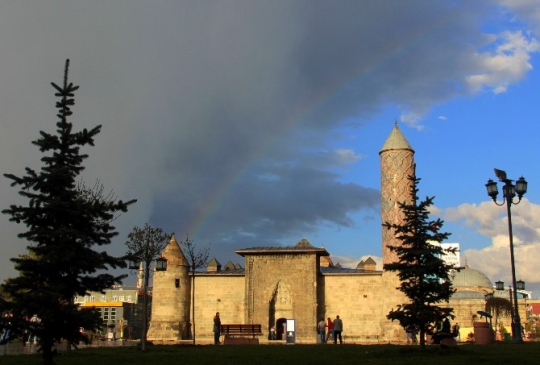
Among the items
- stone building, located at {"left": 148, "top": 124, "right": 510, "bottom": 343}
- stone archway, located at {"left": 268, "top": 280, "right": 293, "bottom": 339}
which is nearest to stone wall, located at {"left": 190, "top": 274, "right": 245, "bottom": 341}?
stone building, located at {"left": 148, "top": 124, "right": 510, "bottom": 343}

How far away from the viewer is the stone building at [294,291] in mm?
40062

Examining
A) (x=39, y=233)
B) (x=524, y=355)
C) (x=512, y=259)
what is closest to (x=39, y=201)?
(x=39, y=233)

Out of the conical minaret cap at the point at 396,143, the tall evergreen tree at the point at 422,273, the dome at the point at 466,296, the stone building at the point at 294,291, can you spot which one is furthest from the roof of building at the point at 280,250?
the dome at the point at 466,296

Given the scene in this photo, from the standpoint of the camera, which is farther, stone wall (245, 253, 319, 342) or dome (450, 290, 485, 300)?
dome (450, 290, 485, 300)

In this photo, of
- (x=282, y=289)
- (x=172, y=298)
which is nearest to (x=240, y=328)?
(x=282, y=289)

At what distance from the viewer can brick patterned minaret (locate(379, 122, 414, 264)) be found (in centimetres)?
4006

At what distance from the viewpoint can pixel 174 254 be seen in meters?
42.6

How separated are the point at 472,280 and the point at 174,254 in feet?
183

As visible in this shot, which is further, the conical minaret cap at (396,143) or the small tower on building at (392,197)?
the conical minaret cap at (396,143)

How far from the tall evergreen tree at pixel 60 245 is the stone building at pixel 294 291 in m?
27.9

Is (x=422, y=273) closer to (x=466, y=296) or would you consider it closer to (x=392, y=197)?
(x=392, y=197)

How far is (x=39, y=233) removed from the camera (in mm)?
12984

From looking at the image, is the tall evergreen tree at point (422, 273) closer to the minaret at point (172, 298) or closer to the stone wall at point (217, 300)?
the stone wall at point (217, 300)

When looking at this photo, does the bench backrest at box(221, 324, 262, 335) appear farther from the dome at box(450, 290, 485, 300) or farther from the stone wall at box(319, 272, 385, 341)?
the dome at box(450, 290, 485, 300)
